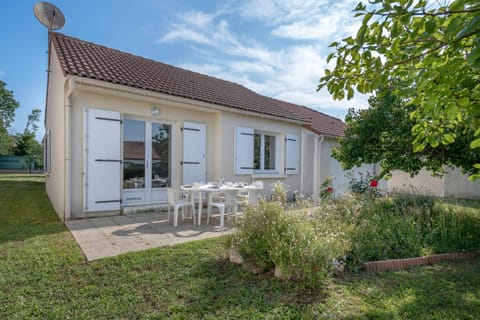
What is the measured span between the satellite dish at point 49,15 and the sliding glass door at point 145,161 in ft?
13.5

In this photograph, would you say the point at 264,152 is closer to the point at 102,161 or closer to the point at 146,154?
the point at 146,154

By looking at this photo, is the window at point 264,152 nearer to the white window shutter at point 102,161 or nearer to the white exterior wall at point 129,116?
the white exterior wall at point 129,116

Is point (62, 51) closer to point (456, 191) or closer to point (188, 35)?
point (188, 35)

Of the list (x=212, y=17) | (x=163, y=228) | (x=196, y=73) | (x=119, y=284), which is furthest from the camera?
(x=196, y=73)

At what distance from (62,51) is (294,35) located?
6172mm

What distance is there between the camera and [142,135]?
7.12 meters

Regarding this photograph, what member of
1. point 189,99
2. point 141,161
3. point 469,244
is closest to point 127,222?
point 141,161

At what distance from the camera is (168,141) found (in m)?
7.61

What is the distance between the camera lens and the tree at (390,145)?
202 inches

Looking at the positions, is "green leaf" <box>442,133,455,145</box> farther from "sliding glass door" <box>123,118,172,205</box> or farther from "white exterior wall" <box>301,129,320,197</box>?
"white exterior wall" <box>301,129,320,197</box>

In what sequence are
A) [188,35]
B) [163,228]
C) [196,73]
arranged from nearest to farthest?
1. [163,228]
2. [188,35]
3. [196,73]

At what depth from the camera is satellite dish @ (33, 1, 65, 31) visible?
7410 mm

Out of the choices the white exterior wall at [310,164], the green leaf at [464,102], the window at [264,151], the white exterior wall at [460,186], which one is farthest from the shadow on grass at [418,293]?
the white exterior wall at [460,186]

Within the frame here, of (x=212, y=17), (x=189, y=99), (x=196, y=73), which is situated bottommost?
(x=189, y=99)
